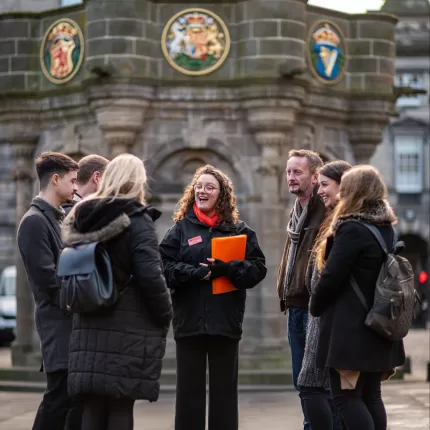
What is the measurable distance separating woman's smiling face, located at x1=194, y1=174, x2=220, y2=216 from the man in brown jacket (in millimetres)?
535

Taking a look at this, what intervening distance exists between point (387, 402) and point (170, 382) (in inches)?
121

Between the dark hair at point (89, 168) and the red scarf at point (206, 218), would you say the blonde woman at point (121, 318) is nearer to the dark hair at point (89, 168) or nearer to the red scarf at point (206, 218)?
the dark hair at point (89, 168)

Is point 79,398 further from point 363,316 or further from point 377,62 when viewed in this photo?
point 377,62

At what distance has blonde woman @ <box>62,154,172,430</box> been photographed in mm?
7422

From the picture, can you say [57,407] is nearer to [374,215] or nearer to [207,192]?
[207,192]

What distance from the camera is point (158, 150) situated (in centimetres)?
1717

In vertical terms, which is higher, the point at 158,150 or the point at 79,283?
the point at 158,150

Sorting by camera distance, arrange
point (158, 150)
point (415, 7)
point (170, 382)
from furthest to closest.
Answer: point (415, 7) < point (158, 150) < point (170, 382)

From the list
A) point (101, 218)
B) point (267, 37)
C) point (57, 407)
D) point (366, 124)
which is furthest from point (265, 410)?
point (101, 218)

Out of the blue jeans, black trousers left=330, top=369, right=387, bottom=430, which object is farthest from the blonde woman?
the blue jeans

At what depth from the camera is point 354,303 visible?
7.82 meters

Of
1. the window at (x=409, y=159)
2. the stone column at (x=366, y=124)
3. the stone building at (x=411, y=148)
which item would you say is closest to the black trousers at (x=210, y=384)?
the stone column at (x=366, y=124)

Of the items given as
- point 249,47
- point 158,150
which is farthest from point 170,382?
point 249,47

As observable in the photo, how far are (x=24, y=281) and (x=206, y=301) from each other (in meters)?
9.85
